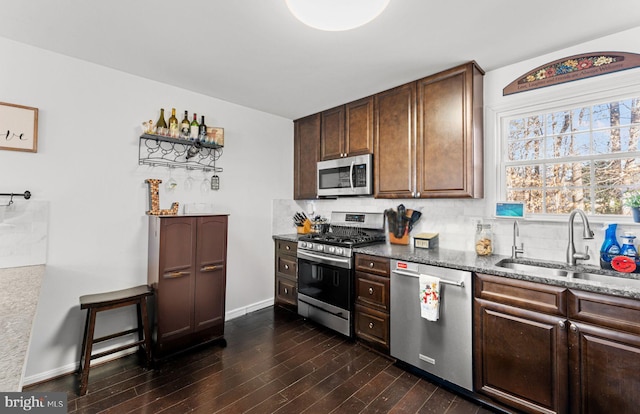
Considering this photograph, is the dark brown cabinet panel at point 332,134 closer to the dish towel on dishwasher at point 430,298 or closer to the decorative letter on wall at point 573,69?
the decorative letter on wall at point 573,69

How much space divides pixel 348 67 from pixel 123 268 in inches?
104

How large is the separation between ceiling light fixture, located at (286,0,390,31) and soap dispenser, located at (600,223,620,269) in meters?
2.08

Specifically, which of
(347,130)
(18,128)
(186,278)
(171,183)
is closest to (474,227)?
(347,130)

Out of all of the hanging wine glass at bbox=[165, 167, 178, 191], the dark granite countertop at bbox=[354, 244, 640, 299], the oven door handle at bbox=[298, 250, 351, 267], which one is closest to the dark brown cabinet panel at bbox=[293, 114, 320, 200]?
the oven door handle at bbox=[298, 250, 351, 267]

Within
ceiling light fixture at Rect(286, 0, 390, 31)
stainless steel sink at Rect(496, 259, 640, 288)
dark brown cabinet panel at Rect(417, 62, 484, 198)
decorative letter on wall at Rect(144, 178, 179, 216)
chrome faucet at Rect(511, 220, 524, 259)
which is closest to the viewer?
ceiling light fixture at Rect(286, 0, 390, 31)

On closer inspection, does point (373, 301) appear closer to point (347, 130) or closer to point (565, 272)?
point (565, 272)

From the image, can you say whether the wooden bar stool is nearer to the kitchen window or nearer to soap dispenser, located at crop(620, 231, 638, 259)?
the kitchen window

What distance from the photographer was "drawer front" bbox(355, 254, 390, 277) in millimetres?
2543

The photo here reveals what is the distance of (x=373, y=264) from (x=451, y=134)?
4.32 ft

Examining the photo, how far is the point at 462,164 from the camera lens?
8.12 ft

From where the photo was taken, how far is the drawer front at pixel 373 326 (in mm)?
2545

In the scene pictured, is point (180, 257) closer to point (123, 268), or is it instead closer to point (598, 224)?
point (123, 268)

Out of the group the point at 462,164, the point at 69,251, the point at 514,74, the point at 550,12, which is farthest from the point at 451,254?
the point at 69,251

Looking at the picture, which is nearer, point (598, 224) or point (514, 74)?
point (598, 224)
